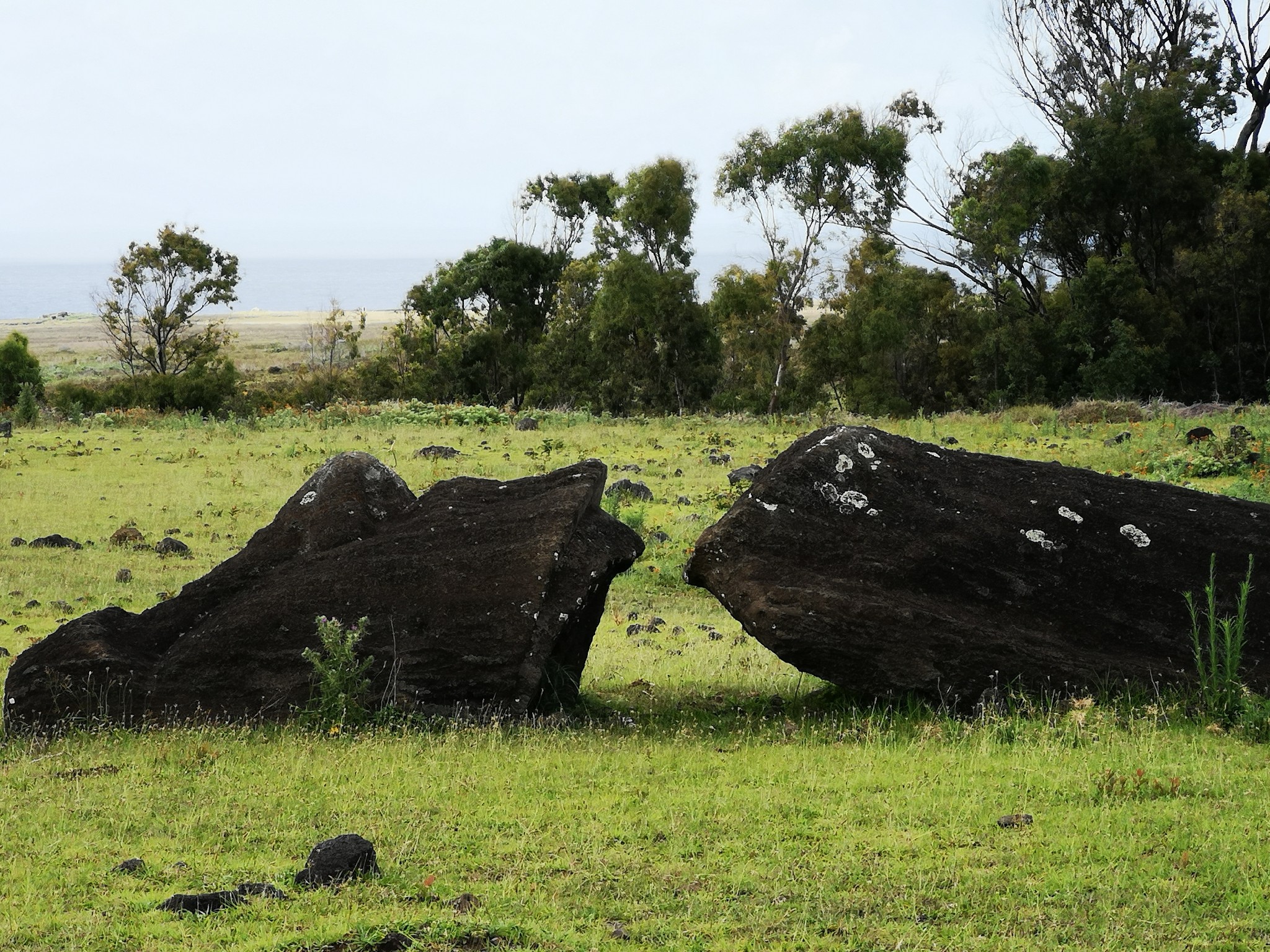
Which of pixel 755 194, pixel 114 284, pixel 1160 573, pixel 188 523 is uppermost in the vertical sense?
pixel 755 194

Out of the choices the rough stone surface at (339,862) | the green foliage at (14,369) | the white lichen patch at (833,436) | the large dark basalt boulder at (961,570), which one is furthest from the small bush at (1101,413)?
the green foliage at (14,369)

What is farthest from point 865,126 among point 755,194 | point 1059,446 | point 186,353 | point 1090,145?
point 186,353

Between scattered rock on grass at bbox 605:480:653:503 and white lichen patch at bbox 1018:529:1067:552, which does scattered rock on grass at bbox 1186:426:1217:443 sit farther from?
white lichen patch at bbox 1018:529:1067:552

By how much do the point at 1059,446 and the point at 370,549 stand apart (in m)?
22.0

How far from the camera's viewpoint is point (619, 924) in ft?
20.2

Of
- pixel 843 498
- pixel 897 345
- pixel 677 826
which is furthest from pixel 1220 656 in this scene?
pixel 897 345

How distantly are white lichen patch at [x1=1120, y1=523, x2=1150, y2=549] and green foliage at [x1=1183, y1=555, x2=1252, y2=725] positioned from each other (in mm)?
656

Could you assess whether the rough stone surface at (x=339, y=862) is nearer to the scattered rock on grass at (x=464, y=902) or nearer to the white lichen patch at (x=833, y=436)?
the scattered rock on grass at (x=464, y=902)

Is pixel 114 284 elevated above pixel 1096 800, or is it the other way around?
pixel 114 284

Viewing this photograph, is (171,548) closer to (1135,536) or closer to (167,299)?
(1135,536)

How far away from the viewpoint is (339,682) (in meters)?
10.1

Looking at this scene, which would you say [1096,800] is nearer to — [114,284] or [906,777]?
[906,777]

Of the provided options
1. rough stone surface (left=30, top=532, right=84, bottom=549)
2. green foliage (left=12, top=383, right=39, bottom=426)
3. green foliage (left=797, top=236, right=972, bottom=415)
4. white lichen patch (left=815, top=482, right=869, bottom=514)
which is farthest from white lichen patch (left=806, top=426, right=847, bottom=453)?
green foliage (left=797, top=236, right=972, bottom=415)

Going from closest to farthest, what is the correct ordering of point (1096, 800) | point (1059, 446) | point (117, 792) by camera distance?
1. point (1096, 800)
2. point (117, 792)
3. point (1059, 446)
